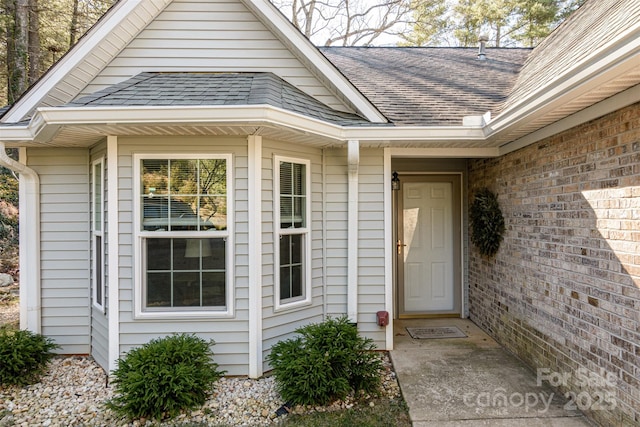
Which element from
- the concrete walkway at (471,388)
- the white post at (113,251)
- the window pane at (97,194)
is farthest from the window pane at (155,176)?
the concrete walkway at (471,388)

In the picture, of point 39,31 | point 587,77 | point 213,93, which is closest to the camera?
point 587,77

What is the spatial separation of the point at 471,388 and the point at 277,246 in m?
2.23

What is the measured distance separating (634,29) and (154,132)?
355 cm

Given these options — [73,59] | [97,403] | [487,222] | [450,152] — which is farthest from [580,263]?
[73,59]

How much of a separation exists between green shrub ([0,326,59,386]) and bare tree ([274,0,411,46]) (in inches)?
439

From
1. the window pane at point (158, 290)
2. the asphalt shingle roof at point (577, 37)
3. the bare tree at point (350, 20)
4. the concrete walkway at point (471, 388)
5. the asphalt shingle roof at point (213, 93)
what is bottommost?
the concrete walkway at point (471, 388)

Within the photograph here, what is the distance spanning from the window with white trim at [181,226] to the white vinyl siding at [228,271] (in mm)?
78

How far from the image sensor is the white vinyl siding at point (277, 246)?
3.79 metres

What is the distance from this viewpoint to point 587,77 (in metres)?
2.41

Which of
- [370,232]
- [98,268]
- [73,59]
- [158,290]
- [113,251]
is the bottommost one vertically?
[158,290]

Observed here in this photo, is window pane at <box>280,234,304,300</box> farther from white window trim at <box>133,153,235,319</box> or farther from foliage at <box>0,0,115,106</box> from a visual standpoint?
foliage at <box>0,0,115,106</box>

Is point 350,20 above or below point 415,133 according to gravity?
above

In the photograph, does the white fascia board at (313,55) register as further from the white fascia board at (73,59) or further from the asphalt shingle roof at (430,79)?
the white fascia board at (73,59)

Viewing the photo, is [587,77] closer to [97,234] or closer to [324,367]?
[324,367]
